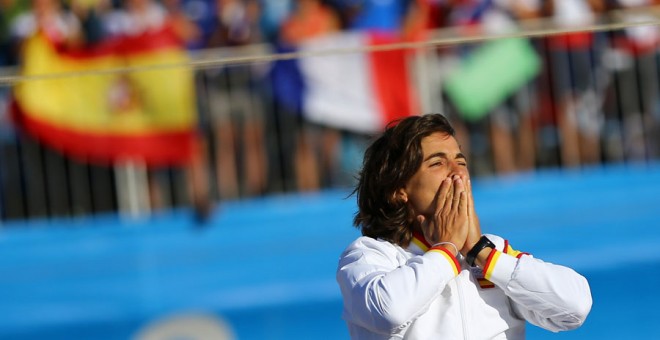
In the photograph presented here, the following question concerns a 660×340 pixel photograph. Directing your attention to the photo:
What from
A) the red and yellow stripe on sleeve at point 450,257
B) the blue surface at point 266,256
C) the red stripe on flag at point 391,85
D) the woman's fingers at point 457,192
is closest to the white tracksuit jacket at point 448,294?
the red and yellow stripe on sleeve at point 450,257

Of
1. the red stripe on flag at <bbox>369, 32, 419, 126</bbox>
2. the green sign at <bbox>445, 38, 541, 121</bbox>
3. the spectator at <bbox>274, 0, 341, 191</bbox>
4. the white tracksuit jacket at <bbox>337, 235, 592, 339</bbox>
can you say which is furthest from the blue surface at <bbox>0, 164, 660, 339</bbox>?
the white tracksuit jacket at <bbox>337, 235, 592, 339</bbox>

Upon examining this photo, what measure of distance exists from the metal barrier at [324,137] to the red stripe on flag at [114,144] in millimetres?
72

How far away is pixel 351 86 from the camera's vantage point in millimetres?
6805

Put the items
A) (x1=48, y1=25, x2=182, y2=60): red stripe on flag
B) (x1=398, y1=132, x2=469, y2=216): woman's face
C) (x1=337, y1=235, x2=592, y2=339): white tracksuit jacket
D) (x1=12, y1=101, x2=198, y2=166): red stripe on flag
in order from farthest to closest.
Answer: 1. (x1=12, y1=101, x2=198, y2=166): red stripe on flag
2. (x1=48, y1=25, x2=182, y2=60): red stripe on flag
3. (x1=398, y1=132, x2=469, y2=216): woman's face
4. (x1=337, y1=235, x2=592, y2=339): white tracksuit jacket

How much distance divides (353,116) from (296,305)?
50.6 inches

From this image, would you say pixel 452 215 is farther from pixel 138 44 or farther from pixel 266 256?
pixel 138 44

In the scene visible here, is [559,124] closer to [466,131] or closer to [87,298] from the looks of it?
[466,131]

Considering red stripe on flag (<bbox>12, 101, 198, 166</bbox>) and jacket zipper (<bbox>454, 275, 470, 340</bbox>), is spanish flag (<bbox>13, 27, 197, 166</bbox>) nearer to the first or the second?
red stripe on flag (<bbox>12, 101, 198, 166</bbox>)

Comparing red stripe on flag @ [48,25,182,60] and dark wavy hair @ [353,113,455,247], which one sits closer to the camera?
dark wavy hair @ [353,113,455,247]

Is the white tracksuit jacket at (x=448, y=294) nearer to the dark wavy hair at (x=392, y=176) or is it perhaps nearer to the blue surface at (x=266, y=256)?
the dark wavy hair at (x=392, y=176)

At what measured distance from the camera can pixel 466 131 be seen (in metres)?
A: 6.82

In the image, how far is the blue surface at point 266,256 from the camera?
19.9 feet

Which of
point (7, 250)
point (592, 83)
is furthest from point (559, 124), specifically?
point (7, 250)

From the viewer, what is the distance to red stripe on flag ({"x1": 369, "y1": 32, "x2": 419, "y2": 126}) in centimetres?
671
